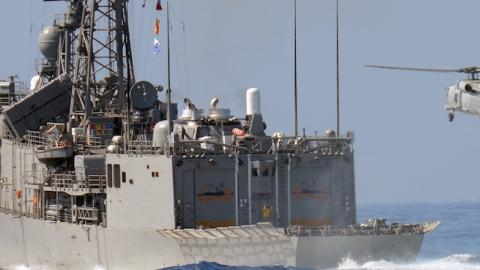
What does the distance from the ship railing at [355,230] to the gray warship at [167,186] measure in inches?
1.7

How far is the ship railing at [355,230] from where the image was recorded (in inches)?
1799

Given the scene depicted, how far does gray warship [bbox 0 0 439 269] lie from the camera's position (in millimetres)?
46531

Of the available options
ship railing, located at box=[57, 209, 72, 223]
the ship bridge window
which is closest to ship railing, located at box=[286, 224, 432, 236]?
the ship bridge window

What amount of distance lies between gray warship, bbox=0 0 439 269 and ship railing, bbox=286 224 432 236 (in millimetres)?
44

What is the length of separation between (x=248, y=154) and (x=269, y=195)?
1479 mm

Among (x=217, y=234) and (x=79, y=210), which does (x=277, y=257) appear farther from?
(x=79, y=210)

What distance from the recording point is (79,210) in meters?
54.1

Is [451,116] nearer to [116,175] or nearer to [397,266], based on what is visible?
[397,266]

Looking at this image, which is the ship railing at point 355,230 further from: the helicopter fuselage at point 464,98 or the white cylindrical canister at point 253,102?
the white cylindrical canister at point 253,102

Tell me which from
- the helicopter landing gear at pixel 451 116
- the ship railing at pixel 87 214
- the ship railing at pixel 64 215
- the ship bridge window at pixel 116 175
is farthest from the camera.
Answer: the ship railing at pixel 64 215

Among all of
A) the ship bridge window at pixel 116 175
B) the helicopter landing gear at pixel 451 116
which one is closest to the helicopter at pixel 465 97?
the helicopter landing gear at pixel 451 116

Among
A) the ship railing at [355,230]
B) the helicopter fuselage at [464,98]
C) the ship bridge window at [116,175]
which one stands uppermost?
the helicopter fuselage at [464,98]

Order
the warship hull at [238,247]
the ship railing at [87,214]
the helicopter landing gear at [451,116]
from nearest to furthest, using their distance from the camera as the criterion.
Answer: the helicopter landing gear at [451,116] → the warship hull at [238,247] → the ship railing at [87,214]

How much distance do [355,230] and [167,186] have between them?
595cm
